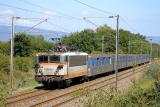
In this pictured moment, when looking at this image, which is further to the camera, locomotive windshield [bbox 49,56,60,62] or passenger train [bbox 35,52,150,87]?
locomotive windshield [bbox 49,56,60,62]

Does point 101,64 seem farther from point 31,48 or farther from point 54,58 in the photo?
point 31,48

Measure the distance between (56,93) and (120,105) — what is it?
15974 mm

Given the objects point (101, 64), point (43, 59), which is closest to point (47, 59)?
point (43, 59)

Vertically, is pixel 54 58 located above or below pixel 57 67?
above

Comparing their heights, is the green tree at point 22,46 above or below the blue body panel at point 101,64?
above

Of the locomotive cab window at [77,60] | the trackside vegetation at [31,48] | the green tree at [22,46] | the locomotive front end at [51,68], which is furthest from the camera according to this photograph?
the green tree at [22,46]

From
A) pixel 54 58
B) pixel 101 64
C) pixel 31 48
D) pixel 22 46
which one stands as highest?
pixel 22 46

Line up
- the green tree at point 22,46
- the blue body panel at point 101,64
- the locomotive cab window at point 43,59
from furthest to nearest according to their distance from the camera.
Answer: the green tree at point 22,46
the blue body panel at point 101,64
the locomotive cab window at point 43,59

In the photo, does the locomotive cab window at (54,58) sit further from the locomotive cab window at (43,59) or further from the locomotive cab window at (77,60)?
the locomotive cab window at (77,60)

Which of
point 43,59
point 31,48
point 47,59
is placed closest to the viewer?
point 47,59

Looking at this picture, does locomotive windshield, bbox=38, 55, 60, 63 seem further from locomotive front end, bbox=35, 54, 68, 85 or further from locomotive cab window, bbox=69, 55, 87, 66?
locomotive cab window, bbox=69, 55, 87, 66

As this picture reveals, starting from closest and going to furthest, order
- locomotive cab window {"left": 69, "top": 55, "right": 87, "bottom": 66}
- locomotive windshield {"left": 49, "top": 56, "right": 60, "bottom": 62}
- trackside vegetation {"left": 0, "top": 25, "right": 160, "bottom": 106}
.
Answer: locomotive windshield {"left": 49, "top": 56, "right": 60, "bottom": 62}
locomotive cab window {"left": 69, "top": 55, "right": 87, "bottom": 66}
trackside vegetation {"left": 0, "top": 25, "right": 160, "bottom": 106}

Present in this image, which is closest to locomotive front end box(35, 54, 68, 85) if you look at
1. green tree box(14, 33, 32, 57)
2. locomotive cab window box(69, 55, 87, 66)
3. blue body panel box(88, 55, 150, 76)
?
locomotive cab window box(69, 55, 87, 66)

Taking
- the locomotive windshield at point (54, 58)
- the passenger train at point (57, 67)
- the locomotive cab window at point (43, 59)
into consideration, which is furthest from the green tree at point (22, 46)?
the locomotive windshield at point (54, 58)
